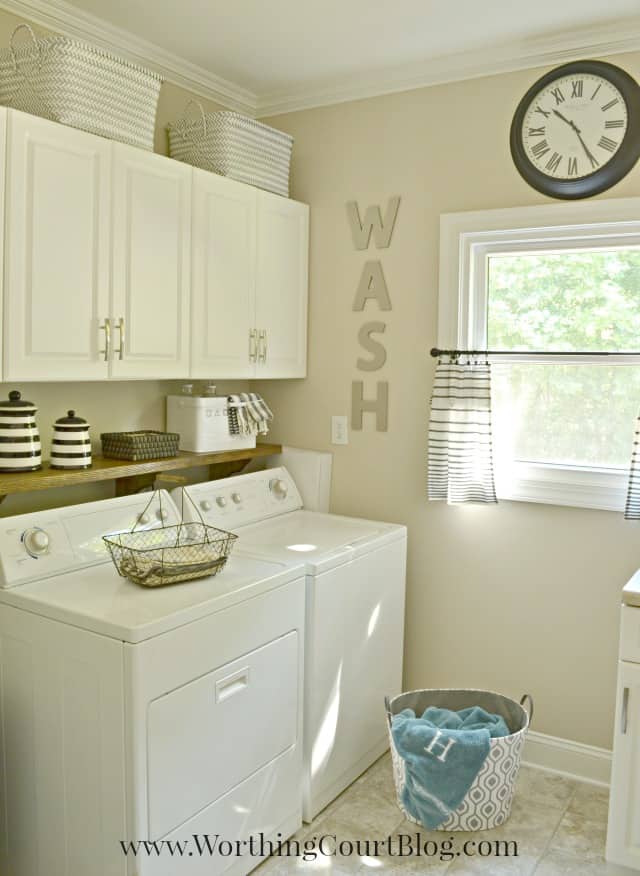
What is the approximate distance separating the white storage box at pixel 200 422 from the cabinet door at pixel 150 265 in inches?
9.3

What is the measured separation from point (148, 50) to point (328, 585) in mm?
1984

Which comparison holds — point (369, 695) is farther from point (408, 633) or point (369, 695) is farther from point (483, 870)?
point (483, 870)

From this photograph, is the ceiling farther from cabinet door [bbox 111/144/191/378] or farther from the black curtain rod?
the black curtain rod

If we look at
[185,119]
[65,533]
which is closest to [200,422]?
[65,533]

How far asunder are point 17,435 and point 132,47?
4.77ft

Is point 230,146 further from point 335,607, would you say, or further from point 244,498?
point 335,607

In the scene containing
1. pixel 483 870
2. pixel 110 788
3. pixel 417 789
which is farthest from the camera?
pixel 417 789

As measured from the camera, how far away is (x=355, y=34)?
2740 mm

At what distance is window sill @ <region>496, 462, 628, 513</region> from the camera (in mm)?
2754

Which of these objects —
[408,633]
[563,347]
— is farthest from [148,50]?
[408,633]

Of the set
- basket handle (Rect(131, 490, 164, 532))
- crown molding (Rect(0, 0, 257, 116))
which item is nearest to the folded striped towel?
basket handle (Rect(131, 490, 164, 532))

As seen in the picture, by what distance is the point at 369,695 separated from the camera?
289 cm

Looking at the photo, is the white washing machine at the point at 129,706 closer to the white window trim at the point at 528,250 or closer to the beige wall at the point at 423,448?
the beige wall at the point at 423,448

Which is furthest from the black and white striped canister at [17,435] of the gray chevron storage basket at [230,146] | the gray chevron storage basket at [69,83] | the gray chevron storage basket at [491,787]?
the gray chevron storage basket at [491,787]
